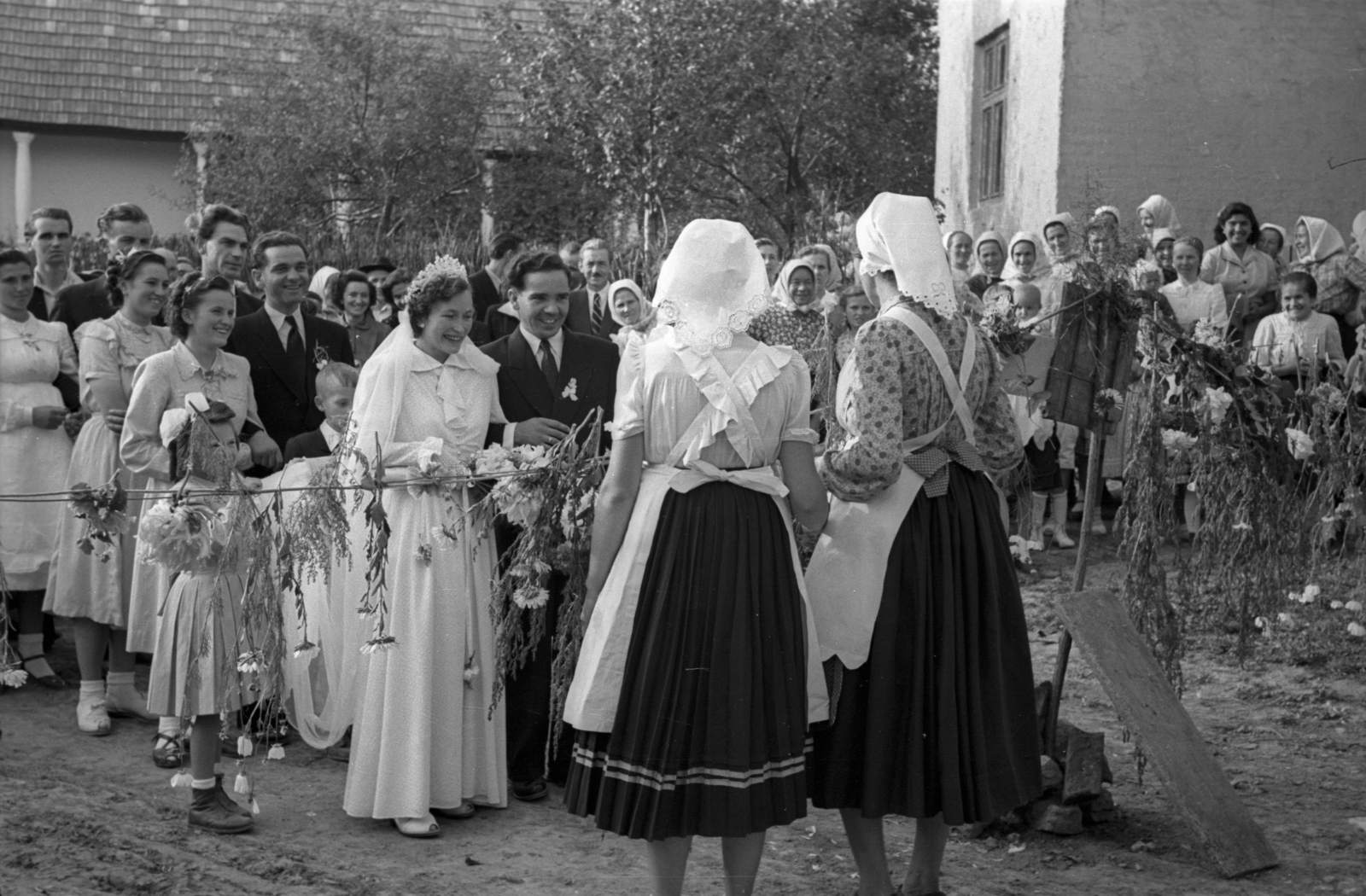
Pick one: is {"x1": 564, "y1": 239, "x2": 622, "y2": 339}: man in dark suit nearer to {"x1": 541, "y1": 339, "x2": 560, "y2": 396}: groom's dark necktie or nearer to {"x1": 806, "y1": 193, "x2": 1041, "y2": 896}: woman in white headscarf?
{"x1": 541, "y1": 339, "x2": 560, "y2": 396}: groom's dark necktie

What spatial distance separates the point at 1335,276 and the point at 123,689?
8.45 metres

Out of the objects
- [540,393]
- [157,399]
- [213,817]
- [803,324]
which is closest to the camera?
[213,817]

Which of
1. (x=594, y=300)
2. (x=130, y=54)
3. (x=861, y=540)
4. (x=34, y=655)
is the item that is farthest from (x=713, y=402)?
(x=130, y=54)

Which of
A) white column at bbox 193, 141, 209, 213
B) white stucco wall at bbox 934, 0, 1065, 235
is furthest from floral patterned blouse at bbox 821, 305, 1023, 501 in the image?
white column at bbox 193, 141, 209, 213

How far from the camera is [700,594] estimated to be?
13.9 ft

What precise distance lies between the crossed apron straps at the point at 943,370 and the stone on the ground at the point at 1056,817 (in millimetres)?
1565

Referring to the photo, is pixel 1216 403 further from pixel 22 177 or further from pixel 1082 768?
pixel 22 177

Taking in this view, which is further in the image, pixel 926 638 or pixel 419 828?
pixel 419 828

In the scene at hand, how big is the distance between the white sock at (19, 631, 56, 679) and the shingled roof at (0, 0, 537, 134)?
16.5 metres

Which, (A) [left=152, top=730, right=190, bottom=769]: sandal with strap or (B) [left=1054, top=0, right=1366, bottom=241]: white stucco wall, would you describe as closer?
(A) [left=152, top=730, right=190, bottom=769]: sandal with strap

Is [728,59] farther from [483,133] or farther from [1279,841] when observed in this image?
[1279,841]

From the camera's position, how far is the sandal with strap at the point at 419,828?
5328 millimetres

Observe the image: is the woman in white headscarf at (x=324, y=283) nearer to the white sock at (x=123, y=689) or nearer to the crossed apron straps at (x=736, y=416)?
the white sock at (x=123, y=689)

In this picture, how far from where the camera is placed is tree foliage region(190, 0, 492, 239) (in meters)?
19.1
